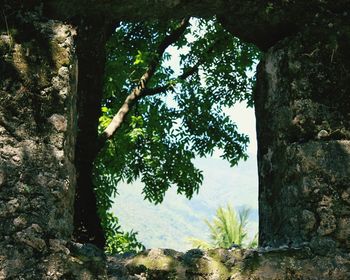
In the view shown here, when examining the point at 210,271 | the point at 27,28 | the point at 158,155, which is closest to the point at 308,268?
the point at 210,271

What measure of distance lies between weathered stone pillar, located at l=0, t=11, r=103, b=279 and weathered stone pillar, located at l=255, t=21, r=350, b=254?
1.14m

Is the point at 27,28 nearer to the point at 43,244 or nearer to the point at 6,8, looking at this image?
the point at 6,8

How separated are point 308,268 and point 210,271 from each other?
0.52 m

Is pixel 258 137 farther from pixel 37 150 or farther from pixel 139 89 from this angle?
pixel 139 89

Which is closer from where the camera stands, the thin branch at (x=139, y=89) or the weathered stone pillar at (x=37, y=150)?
the weathered stone pillar at (x=37, y=150)

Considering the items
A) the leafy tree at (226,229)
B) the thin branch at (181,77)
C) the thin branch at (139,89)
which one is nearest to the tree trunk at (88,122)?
the thin branch at (139,89)

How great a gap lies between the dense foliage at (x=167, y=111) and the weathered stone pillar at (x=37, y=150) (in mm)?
5224

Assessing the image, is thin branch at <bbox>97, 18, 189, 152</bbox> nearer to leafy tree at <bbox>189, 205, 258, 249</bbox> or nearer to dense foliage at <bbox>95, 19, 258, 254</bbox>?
dense foliage at <bbox>95, 19, 258, 254</bbox>

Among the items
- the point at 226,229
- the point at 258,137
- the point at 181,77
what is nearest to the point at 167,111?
the point at 181,77

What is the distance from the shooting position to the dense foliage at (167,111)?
8836 mm

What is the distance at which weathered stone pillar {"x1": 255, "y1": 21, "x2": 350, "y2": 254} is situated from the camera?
304 cm

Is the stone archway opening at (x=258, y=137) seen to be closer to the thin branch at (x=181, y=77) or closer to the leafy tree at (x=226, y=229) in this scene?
the thin branch at (x=181, y=77)

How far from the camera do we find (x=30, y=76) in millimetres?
2857

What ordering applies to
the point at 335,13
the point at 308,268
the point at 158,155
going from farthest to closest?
the point at 158,155
the point at 335,13
the point at 308,268
